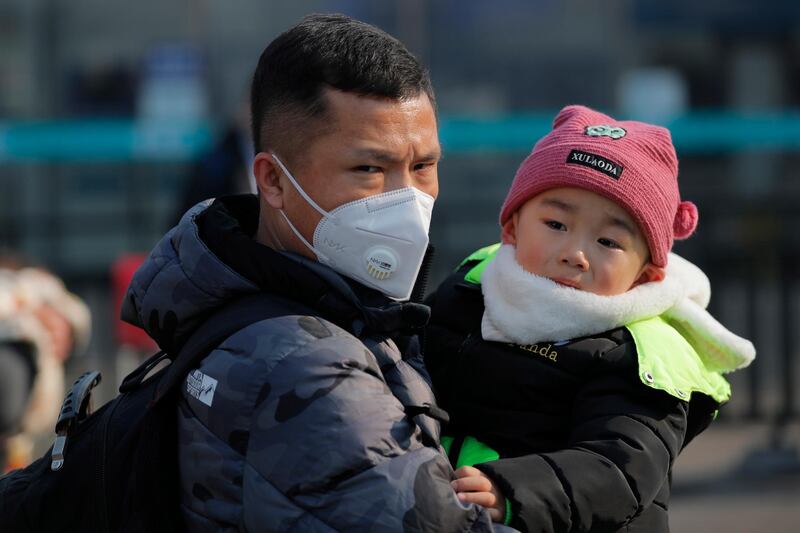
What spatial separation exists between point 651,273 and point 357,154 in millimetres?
742

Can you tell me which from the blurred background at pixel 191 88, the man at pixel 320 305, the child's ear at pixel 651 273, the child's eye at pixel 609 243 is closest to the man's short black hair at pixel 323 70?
the man at pixel 320 305

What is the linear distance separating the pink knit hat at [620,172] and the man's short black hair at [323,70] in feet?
1.14

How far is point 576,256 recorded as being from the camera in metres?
2.38

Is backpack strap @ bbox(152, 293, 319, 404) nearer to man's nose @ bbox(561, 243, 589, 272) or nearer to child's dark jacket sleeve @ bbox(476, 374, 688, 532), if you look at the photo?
child's dark jacket sleeve @ bbox(476, 374, 688, 532)

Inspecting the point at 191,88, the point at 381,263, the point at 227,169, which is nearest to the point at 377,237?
the point at 381,263

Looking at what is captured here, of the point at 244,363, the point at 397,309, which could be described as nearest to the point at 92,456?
Result: the point at 244,363

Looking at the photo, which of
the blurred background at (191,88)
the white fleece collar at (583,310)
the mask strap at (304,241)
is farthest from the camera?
the blurred background at (191,88)

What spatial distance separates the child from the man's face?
352mm

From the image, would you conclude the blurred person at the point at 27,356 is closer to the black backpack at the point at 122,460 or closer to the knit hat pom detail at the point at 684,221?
the black backpack at the point at 122,460

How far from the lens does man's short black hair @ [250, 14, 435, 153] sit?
6.93 ft

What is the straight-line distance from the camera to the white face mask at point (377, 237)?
2.16m

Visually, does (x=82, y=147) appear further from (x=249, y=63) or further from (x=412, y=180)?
(x=412, y=180)

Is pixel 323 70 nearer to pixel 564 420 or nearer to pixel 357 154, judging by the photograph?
pixel 357 154

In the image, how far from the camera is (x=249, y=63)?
37.6 ft
